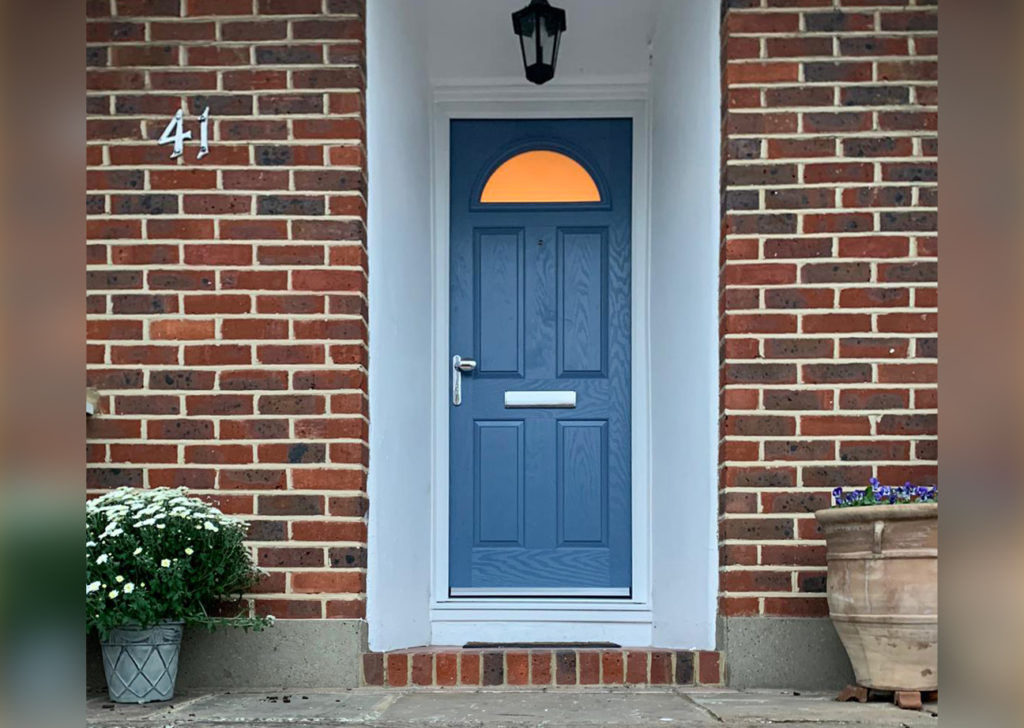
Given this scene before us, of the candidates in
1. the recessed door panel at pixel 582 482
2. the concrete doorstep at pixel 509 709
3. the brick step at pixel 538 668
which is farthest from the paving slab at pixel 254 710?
the recessed door panel at pixel 582 482

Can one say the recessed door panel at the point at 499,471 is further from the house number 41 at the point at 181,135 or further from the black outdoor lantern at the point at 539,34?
the house number 41 at the point at 181,135

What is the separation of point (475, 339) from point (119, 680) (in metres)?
2.23

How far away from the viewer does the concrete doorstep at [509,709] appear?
334cm

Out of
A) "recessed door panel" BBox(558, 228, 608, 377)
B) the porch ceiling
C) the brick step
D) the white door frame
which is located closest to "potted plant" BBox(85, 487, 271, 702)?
the brick step

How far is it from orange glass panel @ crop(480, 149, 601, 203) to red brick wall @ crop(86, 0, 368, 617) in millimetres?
1292

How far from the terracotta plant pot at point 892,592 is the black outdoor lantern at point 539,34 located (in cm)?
214

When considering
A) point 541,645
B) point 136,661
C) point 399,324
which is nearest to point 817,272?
point 399,324

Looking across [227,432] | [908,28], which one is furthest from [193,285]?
[908,28]

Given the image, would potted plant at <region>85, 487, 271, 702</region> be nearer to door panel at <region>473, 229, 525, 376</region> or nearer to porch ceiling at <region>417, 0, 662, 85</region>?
door panel at <region>473, 229, 525, 376</region>

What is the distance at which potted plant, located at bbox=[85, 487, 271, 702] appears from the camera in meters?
3.60

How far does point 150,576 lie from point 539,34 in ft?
8.18

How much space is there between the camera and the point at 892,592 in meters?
3.59

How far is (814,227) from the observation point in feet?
13.8

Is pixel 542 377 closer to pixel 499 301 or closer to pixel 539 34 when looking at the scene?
pixel 499 301
